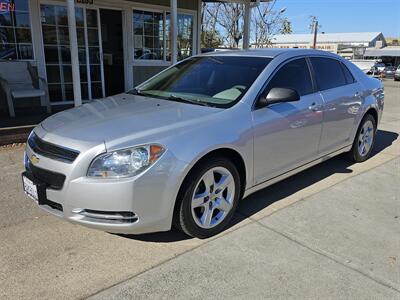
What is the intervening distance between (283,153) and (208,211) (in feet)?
3.70

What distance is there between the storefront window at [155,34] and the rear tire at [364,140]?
6.79m

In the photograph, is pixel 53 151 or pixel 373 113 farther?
pixel 373 113

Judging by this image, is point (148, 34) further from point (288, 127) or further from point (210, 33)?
point (210, 33)

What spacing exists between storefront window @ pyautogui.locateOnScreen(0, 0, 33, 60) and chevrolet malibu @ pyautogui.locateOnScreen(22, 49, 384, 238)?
519 centimetres

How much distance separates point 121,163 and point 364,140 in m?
4.23

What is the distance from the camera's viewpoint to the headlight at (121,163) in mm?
2842

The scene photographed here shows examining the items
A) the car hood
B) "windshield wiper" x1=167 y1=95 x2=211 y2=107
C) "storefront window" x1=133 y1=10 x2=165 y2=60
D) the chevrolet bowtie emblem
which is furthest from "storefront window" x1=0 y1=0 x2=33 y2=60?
the chevrolet bowtie emblem

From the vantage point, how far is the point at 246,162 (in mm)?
3592

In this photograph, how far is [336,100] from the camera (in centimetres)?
478

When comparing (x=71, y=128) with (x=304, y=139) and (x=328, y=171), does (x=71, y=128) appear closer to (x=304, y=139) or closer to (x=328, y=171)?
(x=304, y=139)

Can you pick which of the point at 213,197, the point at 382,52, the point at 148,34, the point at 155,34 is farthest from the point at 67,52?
the point at 382,52

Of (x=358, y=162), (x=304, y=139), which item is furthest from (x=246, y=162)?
(x=358, y=162)

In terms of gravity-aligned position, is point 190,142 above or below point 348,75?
below

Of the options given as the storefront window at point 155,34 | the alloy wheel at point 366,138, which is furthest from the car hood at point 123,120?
the storefront window at point 155,34
